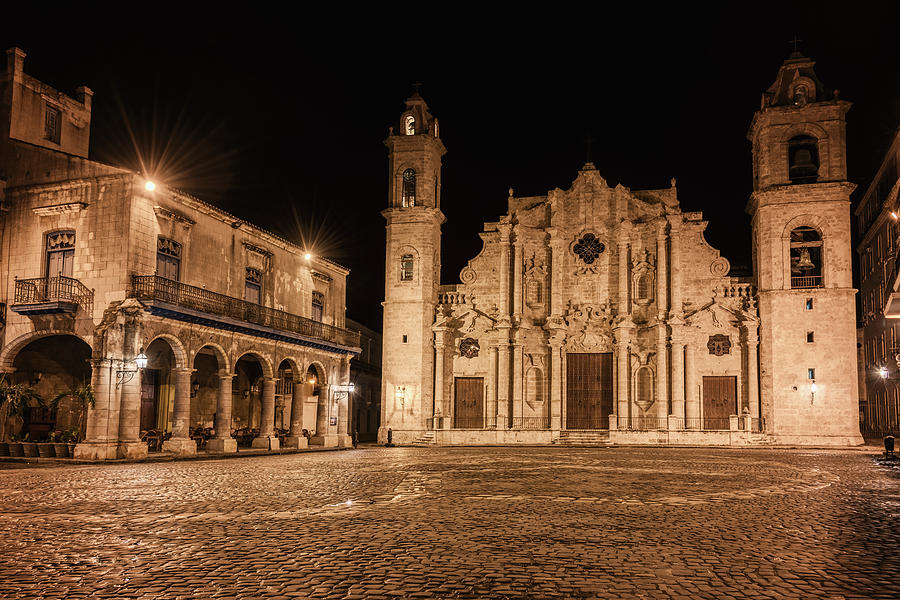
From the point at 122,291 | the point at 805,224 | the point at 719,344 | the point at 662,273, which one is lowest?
the point at 719,344

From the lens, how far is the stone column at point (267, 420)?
30.3 metres

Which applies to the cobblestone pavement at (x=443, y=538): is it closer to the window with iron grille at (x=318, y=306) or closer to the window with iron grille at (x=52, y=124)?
the window with iron grille at (x=52, y=124)

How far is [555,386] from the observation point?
41.9 m

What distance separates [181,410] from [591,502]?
17466 millimetres

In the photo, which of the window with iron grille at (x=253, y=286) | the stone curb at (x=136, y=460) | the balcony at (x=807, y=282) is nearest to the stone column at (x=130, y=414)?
the stone curb at (x=136, y=460)

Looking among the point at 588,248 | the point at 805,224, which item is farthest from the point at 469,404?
the point at 805,224

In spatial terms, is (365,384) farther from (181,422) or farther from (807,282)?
(807,282)

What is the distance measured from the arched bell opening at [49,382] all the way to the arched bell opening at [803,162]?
111 ft

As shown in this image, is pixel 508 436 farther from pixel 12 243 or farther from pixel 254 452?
pixel 12 243

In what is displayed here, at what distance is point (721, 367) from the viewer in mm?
40625

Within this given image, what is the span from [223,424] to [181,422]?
1958 millimetres

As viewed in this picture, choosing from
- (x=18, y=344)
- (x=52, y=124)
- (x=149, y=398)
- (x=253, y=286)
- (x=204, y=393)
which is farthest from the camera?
(x=204, y=393)

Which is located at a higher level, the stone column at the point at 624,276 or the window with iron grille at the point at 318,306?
the stone column at the point at 624,276

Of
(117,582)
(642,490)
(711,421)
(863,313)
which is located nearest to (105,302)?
(642,490)
